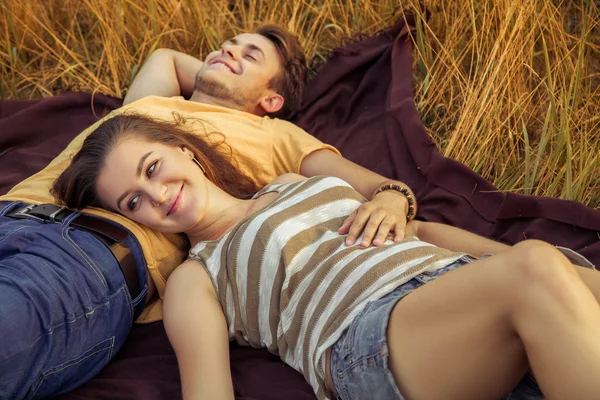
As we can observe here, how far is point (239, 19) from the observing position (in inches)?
191

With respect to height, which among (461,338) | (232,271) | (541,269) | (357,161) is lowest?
(357,161)

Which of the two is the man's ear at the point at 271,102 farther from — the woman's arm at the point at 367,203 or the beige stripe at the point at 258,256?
the beige stripe at the point at 258,256

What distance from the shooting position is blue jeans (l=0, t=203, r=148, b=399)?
224cm

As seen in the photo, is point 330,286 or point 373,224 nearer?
point 330,286

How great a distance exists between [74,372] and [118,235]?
0.51 meters

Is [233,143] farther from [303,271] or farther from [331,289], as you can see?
[331,289]

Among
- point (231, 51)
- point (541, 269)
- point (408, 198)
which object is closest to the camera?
point (541, 269)

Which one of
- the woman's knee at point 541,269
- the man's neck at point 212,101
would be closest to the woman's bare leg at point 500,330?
the woman's knee at point 541,269

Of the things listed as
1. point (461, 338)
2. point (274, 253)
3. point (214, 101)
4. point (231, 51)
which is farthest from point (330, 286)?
point (231, 51)

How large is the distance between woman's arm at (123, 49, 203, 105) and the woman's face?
3.61ft

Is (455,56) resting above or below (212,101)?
above

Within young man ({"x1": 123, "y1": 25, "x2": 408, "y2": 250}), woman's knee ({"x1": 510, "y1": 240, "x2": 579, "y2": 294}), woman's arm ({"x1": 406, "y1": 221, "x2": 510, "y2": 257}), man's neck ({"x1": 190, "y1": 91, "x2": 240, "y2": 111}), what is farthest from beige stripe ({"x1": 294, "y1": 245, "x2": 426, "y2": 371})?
man's neck ({"x1": 190, "y1": 91, "x2": 240, "y2": 111})

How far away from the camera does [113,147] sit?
2689 millimetres

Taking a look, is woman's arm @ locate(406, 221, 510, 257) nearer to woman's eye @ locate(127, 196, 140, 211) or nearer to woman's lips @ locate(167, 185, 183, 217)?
woman's lips @ locate(167, 185, 183, 217)
